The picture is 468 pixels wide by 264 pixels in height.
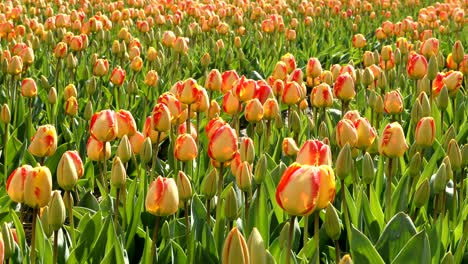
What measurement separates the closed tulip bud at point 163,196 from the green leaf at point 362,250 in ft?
1.60

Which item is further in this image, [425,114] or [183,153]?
[425,114]

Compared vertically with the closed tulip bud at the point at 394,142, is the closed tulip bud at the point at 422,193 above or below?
below

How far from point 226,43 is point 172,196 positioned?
5.27m

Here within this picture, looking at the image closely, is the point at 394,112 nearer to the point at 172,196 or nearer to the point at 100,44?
the point at 172,196

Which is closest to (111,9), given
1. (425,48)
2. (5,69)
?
(5,69)

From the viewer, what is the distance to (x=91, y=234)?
2.12m

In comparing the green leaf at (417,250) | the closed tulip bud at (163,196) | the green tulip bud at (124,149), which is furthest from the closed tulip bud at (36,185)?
the green leaf at (417,250)

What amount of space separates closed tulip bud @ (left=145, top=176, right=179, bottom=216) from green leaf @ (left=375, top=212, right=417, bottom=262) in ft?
2.12

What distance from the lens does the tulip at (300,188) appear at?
141cm

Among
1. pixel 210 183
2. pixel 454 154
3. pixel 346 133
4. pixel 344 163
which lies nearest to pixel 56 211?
pixel 210 183

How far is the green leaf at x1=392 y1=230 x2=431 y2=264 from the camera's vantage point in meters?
1.76

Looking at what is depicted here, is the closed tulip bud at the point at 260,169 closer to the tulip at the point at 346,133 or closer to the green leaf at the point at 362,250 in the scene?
the tulip at the point at 346,133

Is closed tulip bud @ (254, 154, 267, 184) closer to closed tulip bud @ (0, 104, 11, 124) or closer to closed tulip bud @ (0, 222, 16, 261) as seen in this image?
closed tulip bud @ (0, 222, 16, 261)

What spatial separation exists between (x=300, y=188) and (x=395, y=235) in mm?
708
